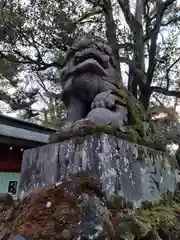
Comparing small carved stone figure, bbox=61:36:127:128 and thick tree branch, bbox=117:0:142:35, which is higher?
thick tree branch, bbox=117:0:142:35

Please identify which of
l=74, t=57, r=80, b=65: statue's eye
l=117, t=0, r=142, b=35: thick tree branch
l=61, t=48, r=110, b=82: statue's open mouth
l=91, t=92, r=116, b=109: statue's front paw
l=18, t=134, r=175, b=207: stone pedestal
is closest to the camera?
l=18, t=134, r=175, b=207: stone pedestal

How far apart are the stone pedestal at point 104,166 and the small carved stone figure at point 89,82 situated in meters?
0.28

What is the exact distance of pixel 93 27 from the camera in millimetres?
7035

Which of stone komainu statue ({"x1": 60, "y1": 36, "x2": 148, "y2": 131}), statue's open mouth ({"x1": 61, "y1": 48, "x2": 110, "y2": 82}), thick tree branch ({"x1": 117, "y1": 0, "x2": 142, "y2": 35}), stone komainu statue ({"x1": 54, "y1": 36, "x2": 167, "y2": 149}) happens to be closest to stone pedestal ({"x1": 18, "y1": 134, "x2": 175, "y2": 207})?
stone komainu statue ({"x1": 54, "y1": 36, "x2": 167, "y2": 149})

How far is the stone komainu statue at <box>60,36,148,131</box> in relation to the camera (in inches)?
71.4

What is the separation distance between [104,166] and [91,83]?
2.28 feet

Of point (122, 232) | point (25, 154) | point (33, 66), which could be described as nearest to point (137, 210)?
point (122, 232)

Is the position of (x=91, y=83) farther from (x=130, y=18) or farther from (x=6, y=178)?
(x=130, y=18)

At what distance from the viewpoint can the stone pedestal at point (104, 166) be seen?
1422mm

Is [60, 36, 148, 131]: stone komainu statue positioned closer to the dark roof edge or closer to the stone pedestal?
the stone pedestal

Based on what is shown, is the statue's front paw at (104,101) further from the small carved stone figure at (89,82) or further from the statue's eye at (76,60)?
the statue's eye at (76,60)

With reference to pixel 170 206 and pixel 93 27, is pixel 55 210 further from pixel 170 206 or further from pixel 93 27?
pixel 93 27

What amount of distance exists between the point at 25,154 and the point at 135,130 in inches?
30.5

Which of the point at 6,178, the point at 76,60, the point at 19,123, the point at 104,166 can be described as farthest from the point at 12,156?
the point at 104,166
